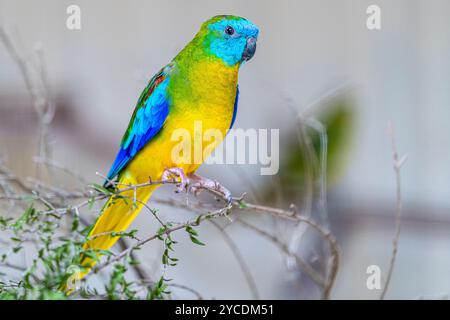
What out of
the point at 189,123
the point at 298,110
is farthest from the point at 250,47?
the point at 298,110

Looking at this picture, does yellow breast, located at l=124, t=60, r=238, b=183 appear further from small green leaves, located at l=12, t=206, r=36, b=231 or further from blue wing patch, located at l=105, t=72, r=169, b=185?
small green leaves, located at l=12, t=206, r=36, b=231

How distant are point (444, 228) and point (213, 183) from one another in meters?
1.38

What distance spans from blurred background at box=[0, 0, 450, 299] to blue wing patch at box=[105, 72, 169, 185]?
0.99 feet

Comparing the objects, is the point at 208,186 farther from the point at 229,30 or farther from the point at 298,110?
the point at 298,110

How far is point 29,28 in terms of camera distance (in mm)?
1640

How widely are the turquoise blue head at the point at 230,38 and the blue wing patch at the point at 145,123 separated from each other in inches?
4.6

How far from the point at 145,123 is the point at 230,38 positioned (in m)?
0.20

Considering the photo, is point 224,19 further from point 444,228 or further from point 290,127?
point 444,228

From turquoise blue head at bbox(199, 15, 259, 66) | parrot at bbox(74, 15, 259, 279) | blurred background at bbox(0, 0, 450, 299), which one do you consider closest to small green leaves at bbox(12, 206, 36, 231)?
parrot at bbox(74, 15, 259, 279)

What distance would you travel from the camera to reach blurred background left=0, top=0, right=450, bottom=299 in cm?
161

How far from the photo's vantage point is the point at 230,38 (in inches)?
37.0

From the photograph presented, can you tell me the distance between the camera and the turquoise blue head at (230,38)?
92 cm

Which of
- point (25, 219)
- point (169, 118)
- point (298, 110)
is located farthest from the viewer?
point (298, 110)
